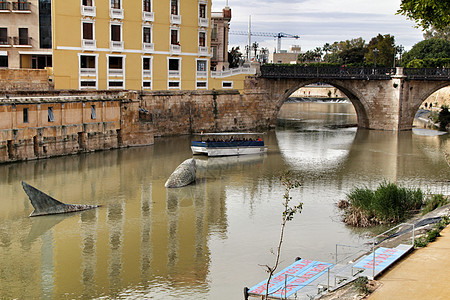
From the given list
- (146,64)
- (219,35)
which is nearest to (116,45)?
(146,64)

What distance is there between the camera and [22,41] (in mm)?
48312

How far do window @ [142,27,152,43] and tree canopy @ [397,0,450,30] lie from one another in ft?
75.4

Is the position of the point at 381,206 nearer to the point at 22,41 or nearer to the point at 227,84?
the point at 227,84

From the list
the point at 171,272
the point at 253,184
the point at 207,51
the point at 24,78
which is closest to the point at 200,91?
the point at 207,51

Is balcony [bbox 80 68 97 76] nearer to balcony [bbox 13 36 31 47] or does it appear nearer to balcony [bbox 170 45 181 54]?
balcony [bbox 13 36 31 47]

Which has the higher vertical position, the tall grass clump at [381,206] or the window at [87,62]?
the window at [87,62]

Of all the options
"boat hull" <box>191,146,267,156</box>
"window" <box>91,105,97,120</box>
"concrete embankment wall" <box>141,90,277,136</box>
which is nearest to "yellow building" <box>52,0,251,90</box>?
"concrete embankment wall" <box>141,90,277,136</box>

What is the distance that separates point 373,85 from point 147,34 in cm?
2324

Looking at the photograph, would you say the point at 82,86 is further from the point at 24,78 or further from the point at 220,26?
the point at 220,26

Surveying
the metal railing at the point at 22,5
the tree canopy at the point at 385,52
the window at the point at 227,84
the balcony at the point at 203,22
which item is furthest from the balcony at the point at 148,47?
the tree canopy at the point at 385,52

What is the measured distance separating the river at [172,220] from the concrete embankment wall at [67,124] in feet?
3.56

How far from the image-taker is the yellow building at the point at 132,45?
4391cm

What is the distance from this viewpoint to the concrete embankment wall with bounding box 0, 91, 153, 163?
114ft

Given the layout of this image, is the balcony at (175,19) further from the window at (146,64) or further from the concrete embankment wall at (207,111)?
the concrete embankment wall at (207,111)
